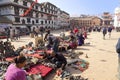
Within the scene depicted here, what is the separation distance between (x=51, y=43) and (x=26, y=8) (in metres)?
32.0

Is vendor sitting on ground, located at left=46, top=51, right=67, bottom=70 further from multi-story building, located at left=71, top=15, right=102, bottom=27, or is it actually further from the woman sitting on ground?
multi-story building, located at left=71, top=15, right=102, bottom=27

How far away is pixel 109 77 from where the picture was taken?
7.15m

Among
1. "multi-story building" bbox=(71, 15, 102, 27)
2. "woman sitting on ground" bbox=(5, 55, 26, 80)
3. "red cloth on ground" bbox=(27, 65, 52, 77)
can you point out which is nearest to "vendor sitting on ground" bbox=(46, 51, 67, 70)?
"red cloth on ground" bbox=(27, 65, 52, 77)

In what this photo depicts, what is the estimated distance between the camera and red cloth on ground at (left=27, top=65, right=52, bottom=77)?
22.5ft

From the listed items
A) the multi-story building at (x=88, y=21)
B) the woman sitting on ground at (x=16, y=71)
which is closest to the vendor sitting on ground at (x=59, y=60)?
the woman sitting on ground at (x=16, y=71)

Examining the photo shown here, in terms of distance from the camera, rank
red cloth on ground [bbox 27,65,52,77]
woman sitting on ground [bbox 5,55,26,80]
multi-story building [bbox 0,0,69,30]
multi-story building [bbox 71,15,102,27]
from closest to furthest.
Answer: woman sitting on ground [bbox 5,55,26,80] → red cloth on ground [bbox 27,65,52,77] → multi-story building [bbox 0,0,69,30] → multi-story building [bbox 71,15,102,27]

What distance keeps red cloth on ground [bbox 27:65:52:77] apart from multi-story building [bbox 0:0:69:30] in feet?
96.2

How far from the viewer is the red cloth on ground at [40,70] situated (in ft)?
22.5

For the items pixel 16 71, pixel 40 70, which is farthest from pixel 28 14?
pixel 16 71

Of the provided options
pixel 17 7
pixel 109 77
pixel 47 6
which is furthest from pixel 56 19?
pixel 109 77

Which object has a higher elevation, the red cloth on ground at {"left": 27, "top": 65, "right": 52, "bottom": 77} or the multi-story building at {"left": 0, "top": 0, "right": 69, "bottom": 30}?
the multi-story building at {"left": 0, "top": 0, "right": 69, "bottom": 30}

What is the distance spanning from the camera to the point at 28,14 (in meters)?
42.0

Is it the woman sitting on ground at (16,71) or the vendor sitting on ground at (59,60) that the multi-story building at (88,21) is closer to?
the vendor sitting on ground at (59,60)

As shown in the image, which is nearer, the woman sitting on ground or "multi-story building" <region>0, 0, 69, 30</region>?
the woman sitting on ground
